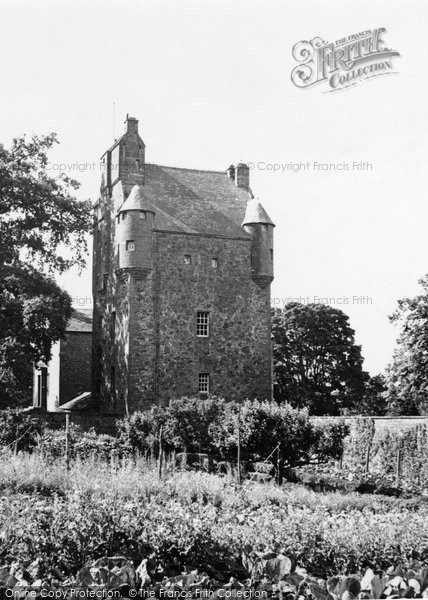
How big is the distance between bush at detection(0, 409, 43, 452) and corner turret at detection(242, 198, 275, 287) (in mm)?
15339

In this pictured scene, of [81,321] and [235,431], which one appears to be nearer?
[235,431]

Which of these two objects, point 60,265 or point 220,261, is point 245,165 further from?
point 60,265

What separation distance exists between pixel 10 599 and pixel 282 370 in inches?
1680

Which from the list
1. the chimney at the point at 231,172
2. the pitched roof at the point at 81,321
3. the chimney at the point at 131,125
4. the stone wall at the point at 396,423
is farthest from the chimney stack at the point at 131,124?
the stone wall at the point at 396,423

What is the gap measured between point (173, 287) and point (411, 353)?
11.8 metres

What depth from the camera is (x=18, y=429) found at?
73.0 feet

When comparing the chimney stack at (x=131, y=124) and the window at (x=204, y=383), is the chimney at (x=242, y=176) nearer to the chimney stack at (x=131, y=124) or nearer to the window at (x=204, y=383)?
the chimney stack at (x=131, y=124)

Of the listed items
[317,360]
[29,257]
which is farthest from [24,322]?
[317,360]

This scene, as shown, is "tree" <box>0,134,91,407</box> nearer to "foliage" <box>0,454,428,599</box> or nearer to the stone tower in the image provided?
the stone tower

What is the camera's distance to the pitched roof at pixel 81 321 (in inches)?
1708

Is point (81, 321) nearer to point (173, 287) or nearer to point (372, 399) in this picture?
point (173, 287)

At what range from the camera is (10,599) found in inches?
201

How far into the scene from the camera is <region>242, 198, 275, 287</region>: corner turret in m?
35.5

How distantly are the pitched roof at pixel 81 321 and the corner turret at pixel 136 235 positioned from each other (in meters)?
11.5
